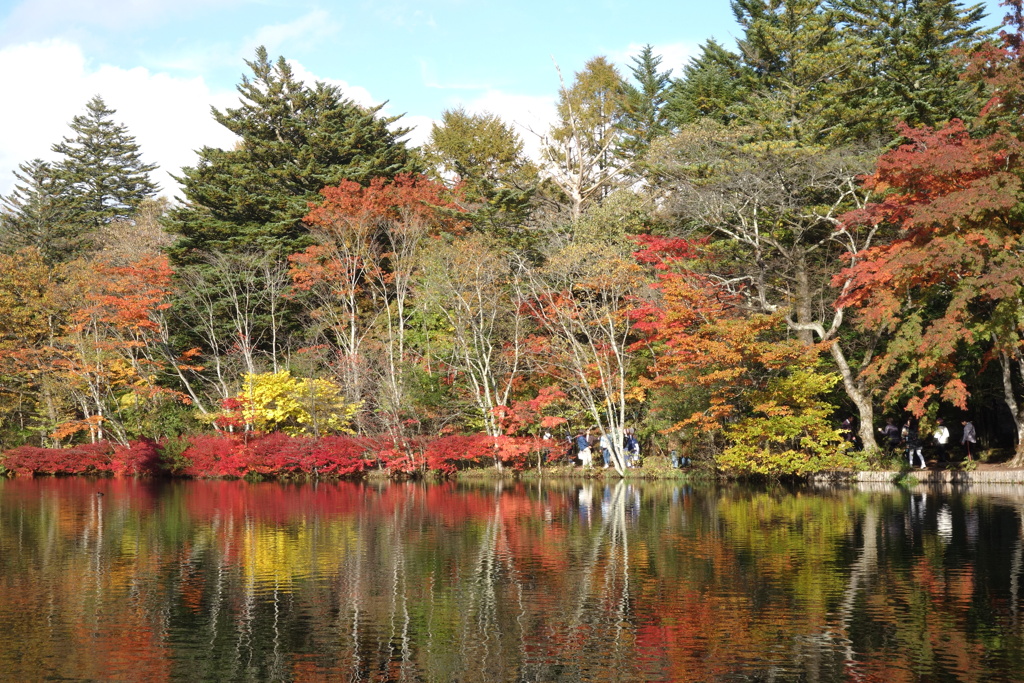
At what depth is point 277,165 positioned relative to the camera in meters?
38.2

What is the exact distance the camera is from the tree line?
2222 centimetres

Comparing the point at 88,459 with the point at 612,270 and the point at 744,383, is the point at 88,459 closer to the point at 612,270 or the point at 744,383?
the point at 612,270

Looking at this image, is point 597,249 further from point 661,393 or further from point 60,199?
point 60,199

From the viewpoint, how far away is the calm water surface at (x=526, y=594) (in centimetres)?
765

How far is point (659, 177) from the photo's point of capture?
103 feet

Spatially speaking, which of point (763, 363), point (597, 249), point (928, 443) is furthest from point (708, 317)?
point (928, 443)

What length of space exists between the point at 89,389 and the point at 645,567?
26.5 meters

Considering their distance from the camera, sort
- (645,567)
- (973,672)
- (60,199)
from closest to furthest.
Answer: (973,672) → (645,567) → (60,199)

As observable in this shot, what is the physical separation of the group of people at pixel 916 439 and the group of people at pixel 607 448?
21.4ft

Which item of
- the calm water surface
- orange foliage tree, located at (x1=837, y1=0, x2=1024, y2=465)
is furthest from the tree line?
the calm water surface

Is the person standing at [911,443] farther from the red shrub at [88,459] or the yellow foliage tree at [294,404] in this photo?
the red shrub at [88,459]

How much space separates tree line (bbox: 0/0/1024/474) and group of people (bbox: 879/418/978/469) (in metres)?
0.44

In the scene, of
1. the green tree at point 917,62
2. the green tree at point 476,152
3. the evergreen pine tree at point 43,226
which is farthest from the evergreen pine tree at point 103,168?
the green tree at point 917,62

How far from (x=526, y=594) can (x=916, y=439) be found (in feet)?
53.6
